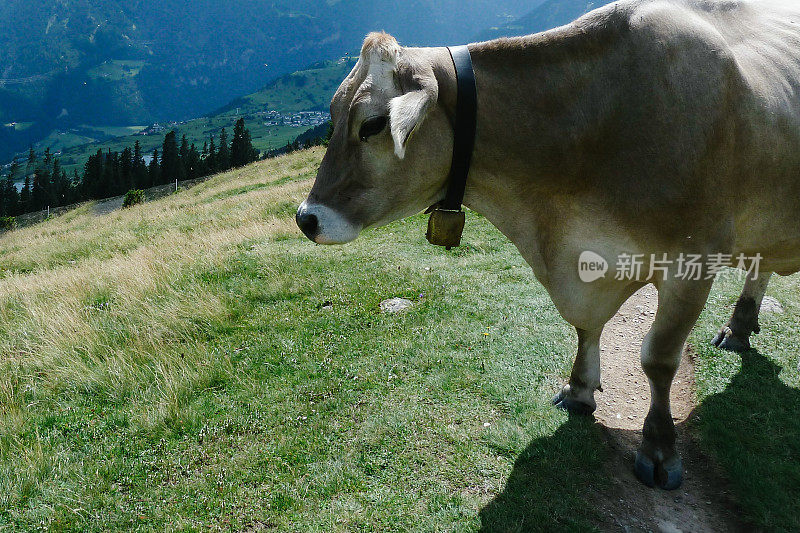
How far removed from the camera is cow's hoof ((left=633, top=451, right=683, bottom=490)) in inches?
167

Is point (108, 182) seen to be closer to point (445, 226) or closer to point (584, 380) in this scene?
point (584, 380)

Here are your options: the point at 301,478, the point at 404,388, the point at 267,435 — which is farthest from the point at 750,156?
the point at 267,435

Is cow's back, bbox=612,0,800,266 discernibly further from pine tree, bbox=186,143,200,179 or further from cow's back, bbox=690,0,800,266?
pine tree, bbox=186,143,200,179

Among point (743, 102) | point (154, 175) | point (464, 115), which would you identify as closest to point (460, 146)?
point (464, 115)

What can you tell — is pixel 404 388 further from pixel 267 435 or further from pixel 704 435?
pixel 704 435

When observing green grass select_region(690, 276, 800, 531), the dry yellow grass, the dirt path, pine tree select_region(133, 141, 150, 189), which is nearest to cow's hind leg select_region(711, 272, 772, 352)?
green grass select_region(690, 276, 800, 531)

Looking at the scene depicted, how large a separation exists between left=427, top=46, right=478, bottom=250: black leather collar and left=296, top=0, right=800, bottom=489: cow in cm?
6

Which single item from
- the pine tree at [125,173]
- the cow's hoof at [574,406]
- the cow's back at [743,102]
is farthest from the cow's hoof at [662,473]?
the pine tree at [125,173]

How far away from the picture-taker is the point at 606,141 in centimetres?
339

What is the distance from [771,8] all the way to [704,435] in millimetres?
3911

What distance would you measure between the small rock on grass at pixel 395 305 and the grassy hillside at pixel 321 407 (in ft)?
0.63

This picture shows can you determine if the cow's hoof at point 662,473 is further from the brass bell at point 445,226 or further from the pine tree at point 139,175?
the pine tree at point 139,175

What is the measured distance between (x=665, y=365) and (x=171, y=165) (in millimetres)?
97172

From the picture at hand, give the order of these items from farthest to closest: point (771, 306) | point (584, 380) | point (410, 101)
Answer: point (771, 306), point (584, 380), point (410, 101)
